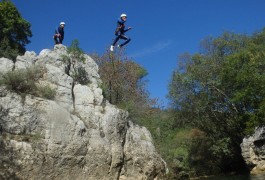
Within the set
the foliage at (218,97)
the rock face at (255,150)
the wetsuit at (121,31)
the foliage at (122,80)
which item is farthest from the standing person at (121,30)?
the rock face at (255,150)

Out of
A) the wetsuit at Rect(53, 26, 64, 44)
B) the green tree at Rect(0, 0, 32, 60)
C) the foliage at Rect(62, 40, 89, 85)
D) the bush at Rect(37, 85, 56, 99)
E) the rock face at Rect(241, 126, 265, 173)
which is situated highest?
the green tree at Rect(0, 0, 32, 60)

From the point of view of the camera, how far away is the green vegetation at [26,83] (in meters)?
17.8

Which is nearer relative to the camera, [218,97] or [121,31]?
[121,31]

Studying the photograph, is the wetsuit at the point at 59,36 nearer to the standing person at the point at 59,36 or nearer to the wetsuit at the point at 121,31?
the standing person at the point at 59,36

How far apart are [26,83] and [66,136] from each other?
12.5 feet

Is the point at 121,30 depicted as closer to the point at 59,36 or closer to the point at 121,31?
the point at 121,31

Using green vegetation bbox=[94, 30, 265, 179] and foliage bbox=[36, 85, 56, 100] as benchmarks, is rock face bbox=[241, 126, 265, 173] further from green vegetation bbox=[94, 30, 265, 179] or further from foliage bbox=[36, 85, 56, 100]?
foliage bbox=[36, 85, 56, 100]

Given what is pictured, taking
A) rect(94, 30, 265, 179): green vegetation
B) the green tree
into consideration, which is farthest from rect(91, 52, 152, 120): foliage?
Result: the green tree

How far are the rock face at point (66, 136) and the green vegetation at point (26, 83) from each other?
44 cm

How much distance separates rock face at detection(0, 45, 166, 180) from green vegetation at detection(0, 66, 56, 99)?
1.43ft

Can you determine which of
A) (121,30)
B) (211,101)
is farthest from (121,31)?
(211,101)

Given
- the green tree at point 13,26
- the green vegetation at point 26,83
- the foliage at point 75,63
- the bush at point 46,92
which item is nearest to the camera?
the green vegetation at point 26,83

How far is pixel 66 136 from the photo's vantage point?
17.2m

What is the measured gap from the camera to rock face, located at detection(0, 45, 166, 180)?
1581 cm
